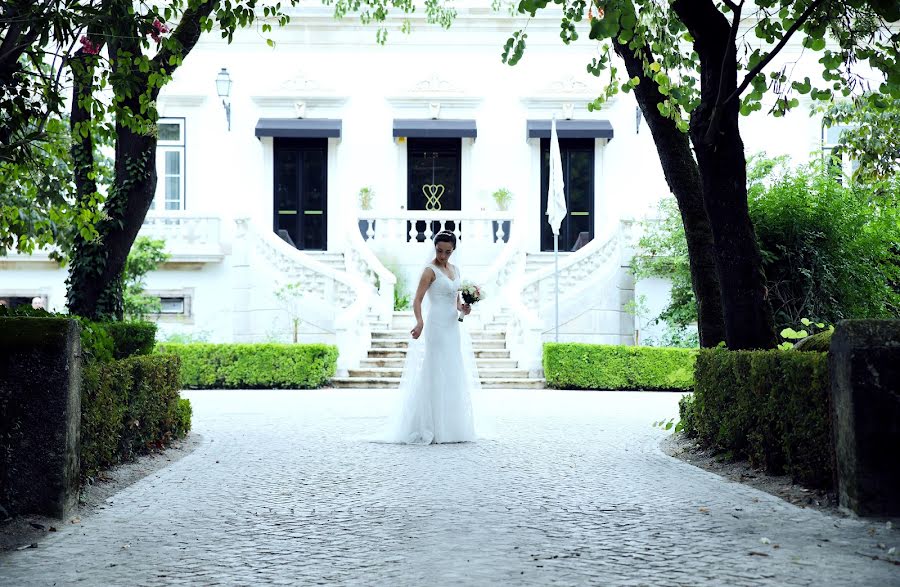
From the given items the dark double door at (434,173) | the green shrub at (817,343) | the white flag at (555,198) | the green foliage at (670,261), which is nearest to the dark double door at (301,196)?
the dark double door at (434,173)

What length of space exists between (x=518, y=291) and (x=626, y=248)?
3269mm

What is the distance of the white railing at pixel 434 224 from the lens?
2372 centimetres

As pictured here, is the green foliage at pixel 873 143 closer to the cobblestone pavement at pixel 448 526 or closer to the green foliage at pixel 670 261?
the cobblestone pavement at pixel 448 526

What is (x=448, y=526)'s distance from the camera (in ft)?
19.1

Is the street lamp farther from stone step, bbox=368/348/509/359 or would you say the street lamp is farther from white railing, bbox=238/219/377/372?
stone step, bbox=368/348/509/359

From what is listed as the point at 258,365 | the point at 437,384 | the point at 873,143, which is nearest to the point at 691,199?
the point at 873,143

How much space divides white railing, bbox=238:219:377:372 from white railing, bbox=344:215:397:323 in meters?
0.22

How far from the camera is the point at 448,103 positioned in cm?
2652

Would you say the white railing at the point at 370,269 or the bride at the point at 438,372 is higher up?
the white railing at the point at 370,269

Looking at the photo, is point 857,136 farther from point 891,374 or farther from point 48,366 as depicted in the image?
point 48,366

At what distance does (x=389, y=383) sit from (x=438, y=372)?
853 cm

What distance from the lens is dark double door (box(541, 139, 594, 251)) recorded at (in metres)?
26.6

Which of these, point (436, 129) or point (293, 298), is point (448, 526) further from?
point (436, 129)

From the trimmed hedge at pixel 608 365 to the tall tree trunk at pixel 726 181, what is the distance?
1024 cm
